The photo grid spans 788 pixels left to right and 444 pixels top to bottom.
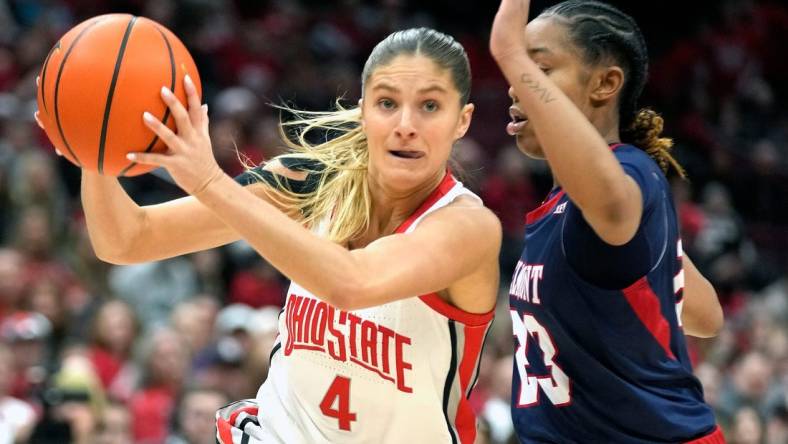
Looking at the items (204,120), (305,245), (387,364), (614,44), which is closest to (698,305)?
(614,44)

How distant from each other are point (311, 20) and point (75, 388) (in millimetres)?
7383

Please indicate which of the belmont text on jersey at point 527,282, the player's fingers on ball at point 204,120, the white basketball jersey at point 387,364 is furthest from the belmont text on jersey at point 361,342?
the player's fingers on ball at point 204,120

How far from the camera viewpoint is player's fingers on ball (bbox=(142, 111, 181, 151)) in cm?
294

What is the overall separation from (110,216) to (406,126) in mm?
966

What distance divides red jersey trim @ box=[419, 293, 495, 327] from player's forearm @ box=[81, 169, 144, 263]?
93 cm

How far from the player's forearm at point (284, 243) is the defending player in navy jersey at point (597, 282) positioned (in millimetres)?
614

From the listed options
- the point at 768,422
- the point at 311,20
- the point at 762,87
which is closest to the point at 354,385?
the point at 768,422

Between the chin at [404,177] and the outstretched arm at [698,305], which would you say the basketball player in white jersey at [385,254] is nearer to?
the chin at [404,177]

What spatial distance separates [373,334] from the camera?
3469mm

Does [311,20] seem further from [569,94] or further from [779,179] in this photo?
[569,94]

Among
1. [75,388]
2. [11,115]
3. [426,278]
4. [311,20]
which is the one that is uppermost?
[311,20]

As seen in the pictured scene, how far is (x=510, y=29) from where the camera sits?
10.0ft

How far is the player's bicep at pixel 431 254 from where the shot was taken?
3.09 m

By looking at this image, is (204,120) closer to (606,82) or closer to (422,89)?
(422,89)
